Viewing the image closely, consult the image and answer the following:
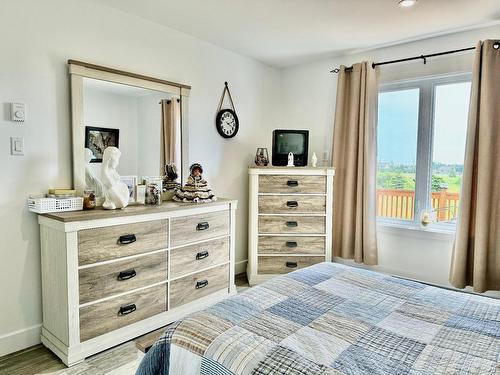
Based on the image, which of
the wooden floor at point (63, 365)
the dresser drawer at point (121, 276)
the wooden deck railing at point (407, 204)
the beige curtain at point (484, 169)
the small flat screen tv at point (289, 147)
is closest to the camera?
the wooden floor at point (63, 365)

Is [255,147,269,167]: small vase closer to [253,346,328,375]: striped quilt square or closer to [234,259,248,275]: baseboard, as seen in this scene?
[234,259,248,275]: baseboard

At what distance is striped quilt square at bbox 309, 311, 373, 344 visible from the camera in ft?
4.18

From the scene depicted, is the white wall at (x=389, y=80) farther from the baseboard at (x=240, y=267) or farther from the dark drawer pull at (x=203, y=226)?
the dark drawer pull at (x=203, y=226)

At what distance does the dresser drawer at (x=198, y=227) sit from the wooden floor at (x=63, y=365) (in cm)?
73

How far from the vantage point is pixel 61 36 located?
7.87 feet

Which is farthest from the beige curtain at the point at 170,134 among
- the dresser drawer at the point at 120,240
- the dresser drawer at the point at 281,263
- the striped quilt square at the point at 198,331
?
the striped quilt square at the point at 198,331

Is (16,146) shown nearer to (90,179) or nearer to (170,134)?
(90,179)

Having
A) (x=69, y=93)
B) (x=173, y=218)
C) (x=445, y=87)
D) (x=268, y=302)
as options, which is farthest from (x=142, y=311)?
(x=445, y=87)

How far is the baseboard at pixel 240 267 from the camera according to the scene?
3856mm

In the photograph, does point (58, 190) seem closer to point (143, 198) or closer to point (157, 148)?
point (143, 198)

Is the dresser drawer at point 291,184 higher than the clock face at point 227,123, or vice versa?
the clock face at point 227,123

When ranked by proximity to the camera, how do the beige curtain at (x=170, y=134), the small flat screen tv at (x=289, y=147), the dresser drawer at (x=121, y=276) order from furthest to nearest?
the small flat screen tv at (x=289, y=147) < the beige curtain at (x=170, y=134) < the dresser drawer at (x=121, y=276)

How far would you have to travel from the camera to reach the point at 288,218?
350 cm

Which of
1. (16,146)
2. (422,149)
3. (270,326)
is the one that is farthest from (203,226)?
(422,149)
